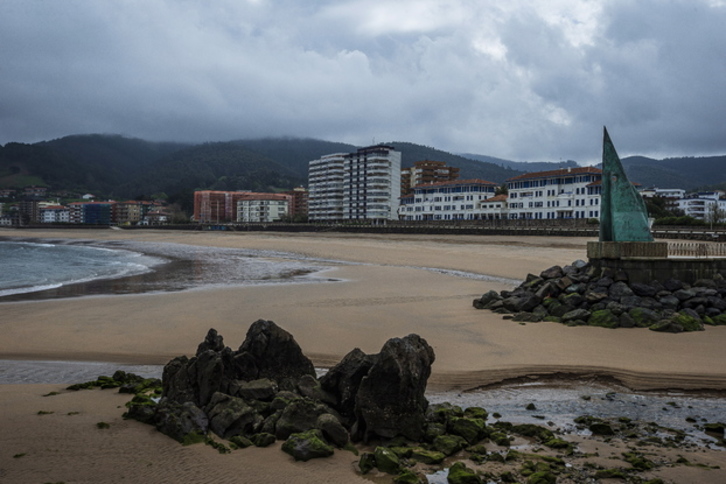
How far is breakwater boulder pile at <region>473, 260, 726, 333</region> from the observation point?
13.7m

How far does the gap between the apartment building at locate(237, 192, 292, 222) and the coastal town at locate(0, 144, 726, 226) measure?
30cm

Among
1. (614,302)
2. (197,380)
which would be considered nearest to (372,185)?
(614,302)

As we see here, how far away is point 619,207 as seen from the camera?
17.8 meters

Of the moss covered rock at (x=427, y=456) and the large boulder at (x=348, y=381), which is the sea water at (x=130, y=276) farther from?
the moss covered rock at (x=427, y=456)

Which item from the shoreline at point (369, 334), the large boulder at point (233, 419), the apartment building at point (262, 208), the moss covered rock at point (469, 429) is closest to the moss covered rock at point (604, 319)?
the shoreline at point (369, 334)

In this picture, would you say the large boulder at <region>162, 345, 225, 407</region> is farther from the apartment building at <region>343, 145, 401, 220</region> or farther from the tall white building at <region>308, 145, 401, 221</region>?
the apartment building at <region>343, 145, 401, 220</region>

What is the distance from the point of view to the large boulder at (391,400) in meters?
6.74

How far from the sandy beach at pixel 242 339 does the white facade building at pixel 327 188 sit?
113735 millimetres

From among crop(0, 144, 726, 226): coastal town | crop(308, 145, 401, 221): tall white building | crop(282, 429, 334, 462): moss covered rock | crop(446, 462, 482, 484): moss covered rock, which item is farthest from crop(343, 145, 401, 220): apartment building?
crop(446, 462, 482, 484): moss covered rock

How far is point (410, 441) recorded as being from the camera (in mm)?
6715

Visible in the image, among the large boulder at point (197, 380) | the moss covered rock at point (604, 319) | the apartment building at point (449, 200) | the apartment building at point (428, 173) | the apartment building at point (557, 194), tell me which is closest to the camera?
the large boulder at point (197, 380)

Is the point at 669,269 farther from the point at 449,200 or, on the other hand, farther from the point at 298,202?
the point at 298,202

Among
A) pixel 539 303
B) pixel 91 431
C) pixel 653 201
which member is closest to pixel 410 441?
pixel 91 431

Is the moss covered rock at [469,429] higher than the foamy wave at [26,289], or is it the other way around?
the moss covered rock at [469,429]
